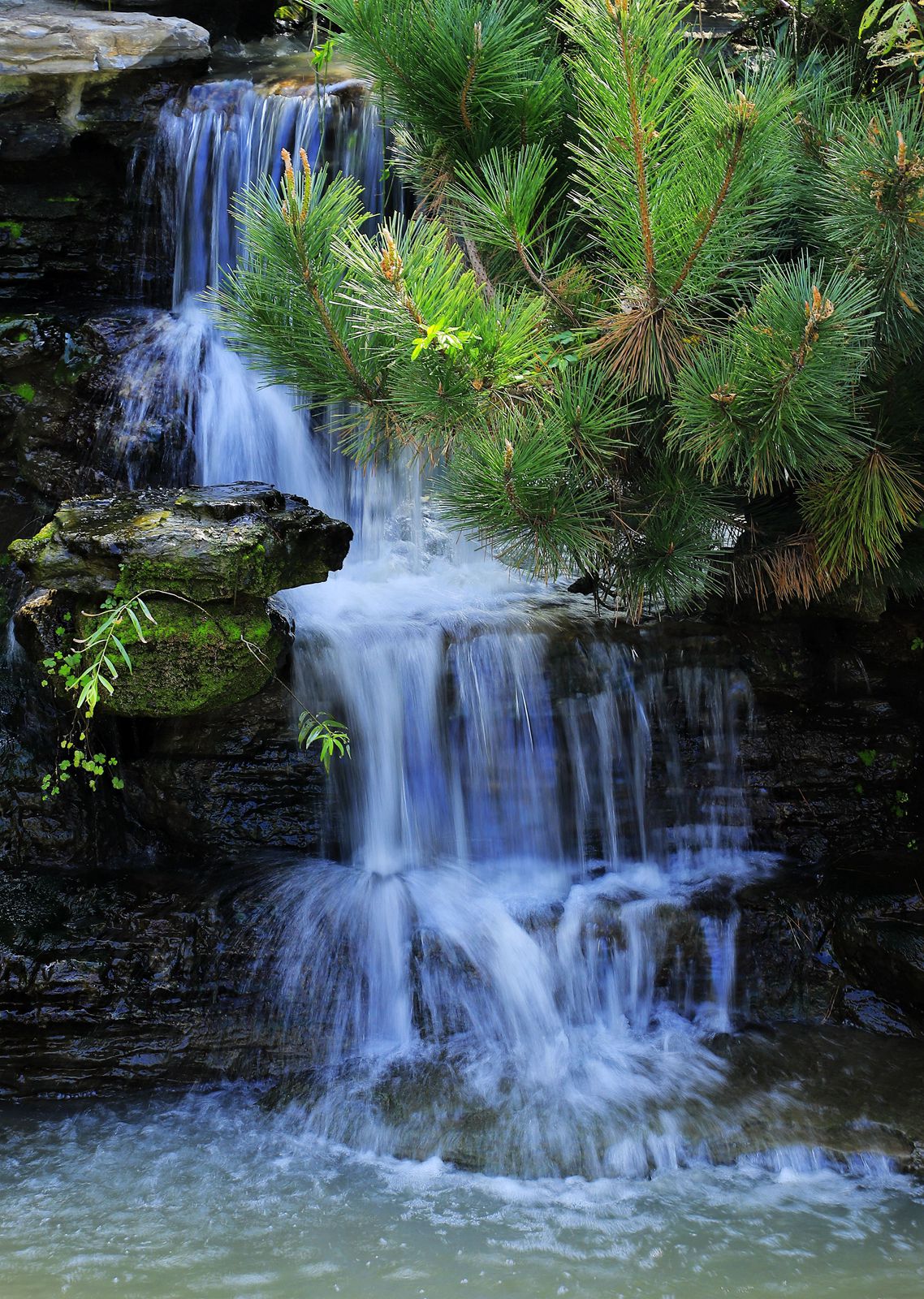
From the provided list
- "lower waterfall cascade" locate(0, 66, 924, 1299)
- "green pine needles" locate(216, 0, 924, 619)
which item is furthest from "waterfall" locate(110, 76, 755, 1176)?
"green pine needles" locate(216, 0, 924, 619)

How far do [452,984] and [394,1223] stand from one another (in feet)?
3.42

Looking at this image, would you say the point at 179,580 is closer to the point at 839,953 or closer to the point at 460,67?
the point at 460,67

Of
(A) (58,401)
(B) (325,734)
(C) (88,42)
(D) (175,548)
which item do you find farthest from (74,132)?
(B) (325,734)

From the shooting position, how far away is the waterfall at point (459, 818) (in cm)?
362

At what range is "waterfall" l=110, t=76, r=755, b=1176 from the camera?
3619mm

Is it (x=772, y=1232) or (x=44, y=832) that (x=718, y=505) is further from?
(x=44, y=832)

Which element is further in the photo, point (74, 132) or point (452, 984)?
point (74, 132)

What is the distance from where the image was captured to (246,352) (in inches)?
129

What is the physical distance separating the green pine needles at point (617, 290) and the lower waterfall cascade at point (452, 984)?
0.80 metres

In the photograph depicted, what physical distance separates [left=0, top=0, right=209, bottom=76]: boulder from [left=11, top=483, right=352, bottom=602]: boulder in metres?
3.18

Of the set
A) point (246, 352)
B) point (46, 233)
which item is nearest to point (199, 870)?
point (246, 352)

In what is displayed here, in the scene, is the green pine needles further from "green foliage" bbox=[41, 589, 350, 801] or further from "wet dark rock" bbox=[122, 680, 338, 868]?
"wet dark rock" bbox=[122, 680, 338, 868]

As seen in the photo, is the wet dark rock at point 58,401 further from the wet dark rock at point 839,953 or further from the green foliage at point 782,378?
the wet dark rock at point 839,953

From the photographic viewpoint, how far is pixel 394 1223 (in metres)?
2.99
